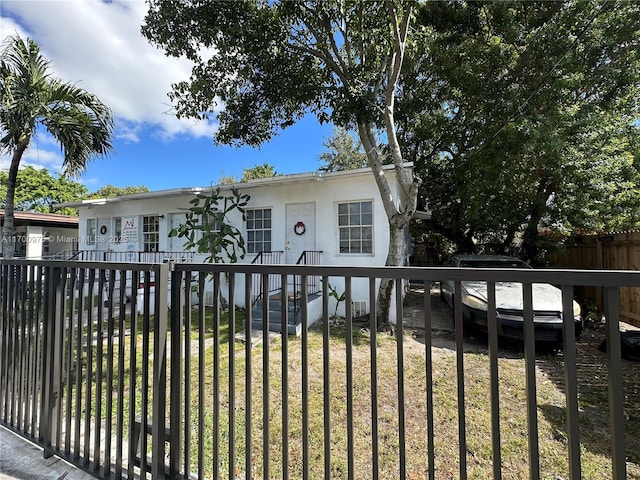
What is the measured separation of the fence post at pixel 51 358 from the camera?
2.18m

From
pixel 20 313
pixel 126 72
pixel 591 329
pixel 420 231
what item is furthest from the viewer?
pixel 420 231

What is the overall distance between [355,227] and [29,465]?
6.41 m

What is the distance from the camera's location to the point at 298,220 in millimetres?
8164

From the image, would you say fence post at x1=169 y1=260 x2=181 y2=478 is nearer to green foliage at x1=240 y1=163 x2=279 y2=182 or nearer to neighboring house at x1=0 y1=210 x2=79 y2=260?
neighboring house at x1=0 y1=210 x2=79 y2=260

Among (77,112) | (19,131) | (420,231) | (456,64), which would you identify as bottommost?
(420,231)

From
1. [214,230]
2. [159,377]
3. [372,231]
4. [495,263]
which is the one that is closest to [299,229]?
[372,231]

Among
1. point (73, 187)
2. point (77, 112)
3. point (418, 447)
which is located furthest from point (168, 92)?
point (73, 187)

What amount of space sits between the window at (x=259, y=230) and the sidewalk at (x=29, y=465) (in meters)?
6.49

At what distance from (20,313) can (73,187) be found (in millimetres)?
32126

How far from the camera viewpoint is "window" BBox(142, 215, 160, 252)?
1012cm

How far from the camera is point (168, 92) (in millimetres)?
7344

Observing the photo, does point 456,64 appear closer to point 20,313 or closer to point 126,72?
point 126,72

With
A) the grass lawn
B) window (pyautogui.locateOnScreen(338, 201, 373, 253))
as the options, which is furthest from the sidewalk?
window (pyautogui.locateOnScreen(338, 201, 373, 253))

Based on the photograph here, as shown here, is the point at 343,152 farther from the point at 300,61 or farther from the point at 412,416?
the point at 412,416
